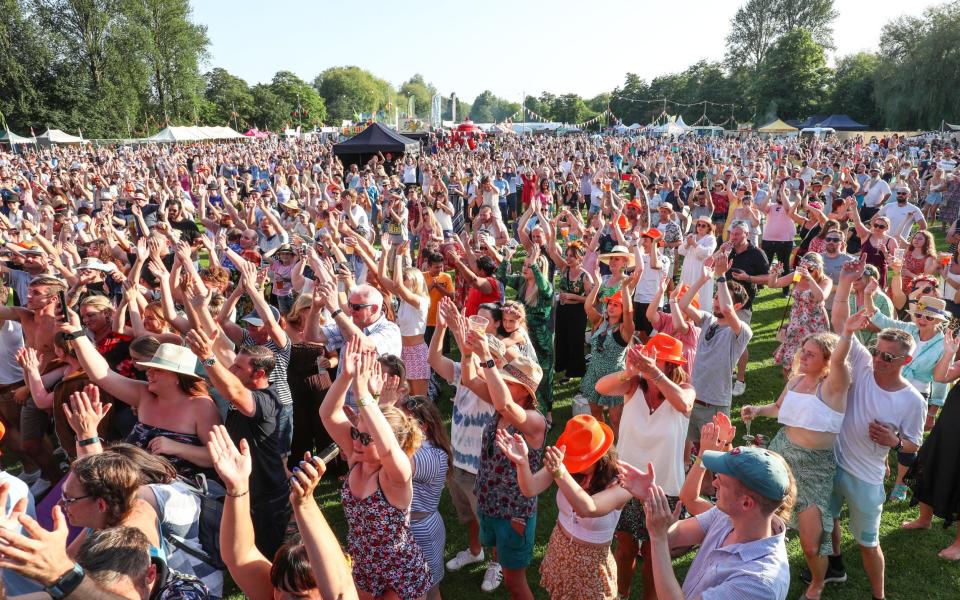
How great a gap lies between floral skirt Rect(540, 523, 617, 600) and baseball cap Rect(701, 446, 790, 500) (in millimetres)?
961

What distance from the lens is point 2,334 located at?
4852 millimetres

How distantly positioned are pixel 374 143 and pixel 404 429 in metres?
19.9

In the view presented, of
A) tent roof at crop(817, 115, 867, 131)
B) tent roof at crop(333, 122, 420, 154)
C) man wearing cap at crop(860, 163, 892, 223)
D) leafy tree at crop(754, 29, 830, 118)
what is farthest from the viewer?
leafy tree at crop(754, 29, 830, 118)

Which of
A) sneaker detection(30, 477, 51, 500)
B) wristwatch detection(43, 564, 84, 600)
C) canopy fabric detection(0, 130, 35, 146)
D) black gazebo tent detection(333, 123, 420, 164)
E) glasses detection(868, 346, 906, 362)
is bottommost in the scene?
sneaker detection(30, 477, 51, 500)

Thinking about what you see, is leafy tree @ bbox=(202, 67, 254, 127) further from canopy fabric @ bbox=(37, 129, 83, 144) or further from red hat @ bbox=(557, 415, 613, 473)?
red hat @ bbox=(557, 415, 613, 473)

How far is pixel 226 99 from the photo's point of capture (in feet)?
240

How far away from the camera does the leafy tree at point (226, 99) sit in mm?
69625

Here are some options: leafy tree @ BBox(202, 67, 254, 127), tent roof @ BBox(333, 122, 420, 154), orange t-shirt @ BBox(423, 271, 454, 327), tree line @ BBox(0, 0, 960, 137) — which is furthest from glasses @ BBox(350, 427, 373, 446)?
leafy tree @ BBox(202, 67, 254, 127)

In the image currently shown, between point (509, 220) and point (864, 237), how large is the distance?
10.1m

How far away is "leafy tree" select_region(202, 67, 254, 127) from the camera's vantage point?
69625mm

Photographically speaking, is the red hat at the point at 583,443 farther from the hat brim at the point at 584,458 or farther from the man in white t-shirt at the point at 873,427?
the man in white t-shirt at the point at 873,427

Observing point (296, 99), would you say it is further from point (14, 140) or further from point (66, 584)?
point (66, 584)

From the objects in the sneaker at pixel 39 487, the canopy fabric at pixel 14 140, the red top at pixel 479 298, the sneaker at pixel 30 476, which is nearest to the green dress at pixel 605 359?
the red top at pixel 479 298

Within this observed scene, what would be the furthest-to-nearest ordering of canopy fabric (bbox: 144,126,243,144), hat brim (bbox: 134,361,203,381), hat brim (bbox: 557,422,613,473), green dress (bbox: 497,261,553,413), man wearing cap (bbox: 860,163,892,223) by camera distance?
canopy fabric (bbox: 144,126,243,144) → man wearing cap (bbox: 860,163,892,223) → green dress (bbox: 497,261,553,413) → hat brim (bbox: 134,361,203,381) → hat brim (bbox: 557,422,613,473)
